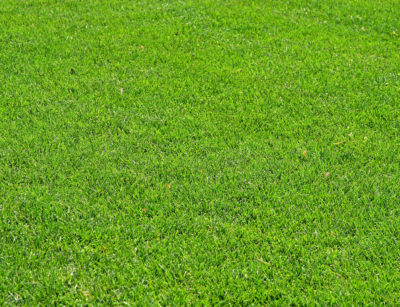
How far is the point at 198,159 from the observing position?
4980 millimetres

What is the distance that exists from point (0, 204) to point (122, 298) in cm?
157

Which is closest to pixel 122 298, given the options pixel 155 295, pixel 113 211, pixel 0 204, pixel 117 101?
pixel 155 295

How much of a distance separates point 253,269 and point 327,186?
4.26 feet

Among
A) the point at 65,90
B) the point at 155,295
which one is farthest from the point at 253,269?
the point at 65,90

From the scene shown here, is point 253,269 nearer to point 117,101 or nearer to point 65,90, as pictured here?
point 117,101

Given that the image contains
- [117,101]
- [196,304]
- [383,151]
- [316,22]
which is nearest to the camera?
[196,304]

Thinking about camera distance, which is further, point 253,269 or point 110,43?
point 110,43

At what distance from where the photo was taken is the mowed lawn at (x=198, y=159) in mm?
3727

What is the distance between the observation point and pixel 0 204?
4.36 m

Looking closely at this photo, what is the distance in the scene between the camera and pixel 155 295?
11.8 ft

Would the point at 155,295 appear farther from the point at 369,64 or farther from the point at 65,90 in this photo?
the point at 369,64

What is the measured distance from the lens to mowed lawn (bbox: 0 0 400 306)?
3727mm

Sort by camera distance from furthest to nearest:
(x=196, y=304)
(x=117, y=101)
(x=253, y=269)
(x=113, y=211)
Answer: (x=117, y=101), (x=113, y=211), (x=253, y=269), (x=196, y=304)

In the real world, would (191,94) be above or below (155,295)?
above
